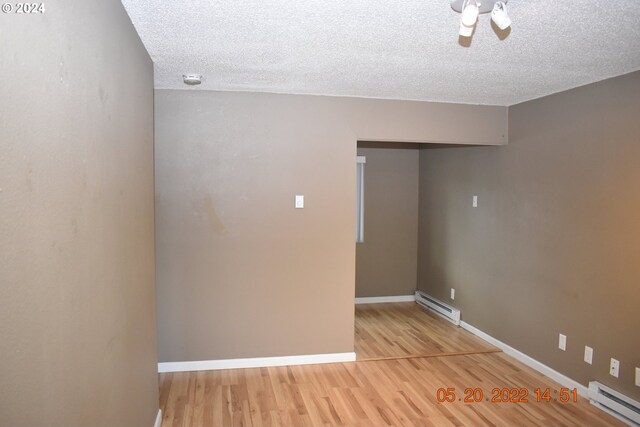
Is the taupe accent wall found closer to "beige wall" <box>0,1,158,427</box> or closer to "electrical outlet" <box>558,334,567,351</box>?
"beige wall" <box>0,1,158,427</box>

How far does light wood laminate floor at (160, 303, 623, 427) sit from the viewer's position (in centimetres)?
296

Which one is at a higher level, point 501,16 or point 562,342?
point 501,16

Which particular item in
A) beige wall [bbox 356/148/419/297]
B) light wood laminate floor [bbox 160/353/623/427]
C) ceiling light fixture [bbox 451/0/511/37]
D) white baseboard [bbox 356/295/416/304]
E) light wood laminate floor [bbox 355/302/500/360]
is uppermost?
ceiling light fixture [bbox 451/0/511/37]

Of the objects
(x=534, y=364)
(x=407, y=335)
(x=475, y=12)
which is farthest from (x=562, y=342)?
(x=475, y=12)

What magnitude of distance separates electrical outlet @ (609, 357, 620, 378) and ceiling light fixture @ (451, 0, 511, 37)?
2.57 metres

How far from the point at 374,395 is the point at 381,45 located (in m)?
2.45

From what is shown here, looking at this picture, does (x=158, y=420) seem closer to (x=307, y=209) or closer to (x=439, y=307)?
(x=307, y=209)

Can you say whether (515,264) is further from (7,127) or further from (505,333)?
(7,127)

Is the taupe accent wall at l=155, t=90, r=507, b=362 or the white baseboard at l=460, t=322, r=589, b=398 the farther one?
the taupe accent wall at l=155, t=90, r=507, b=362

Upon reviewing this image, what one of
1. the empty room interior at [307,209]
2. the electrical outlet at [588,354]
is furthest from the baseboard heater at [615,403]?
the electrical outlet at [588,354]

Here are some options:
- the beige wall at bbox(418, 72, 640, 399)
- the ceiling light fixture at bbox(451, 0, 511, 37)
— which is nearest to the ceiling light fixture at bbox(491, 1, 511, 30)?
the ceiling light fixture at bbox(451, 0, 511, 37)

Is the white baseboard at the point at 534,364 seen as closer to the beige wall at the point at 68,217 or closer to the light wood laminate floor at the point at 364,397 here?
the light wood laminate floor at the point at 364,397

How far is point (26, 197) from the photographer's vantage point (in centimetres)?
96

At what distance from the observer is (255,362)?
379cm
